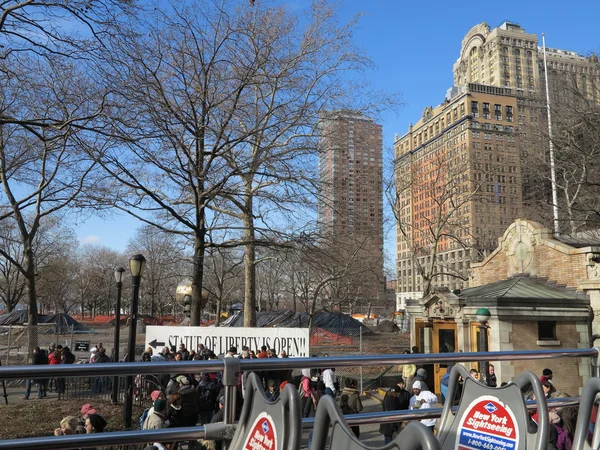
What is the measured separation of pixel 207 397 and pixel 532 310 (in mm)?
11217

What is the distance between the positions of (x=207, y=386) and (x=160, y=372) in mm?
9112

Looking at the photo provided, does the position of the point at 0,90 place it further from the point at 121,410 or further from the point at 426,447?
the point at 426,447

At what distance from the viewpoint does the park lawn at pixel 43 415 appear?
1074cm

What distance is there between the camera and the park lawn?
1074 cm

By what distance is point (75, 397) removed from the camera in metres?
14.9

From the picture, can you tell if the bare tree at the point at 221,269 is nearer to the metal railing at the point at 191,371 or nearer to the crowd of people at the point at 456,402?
the crowd of people at the point at 456,402

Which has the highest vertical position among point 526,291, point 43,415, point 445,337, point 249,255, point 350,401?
point 249,255

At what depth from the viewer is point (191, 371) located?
8.14 ft

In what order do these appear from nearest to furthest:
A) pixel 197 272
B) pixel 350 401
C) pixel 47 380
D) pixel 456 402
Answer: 1. pixel 456 402
2. pixel 350 401
3. pixel 197 272
4. pixel 47 380

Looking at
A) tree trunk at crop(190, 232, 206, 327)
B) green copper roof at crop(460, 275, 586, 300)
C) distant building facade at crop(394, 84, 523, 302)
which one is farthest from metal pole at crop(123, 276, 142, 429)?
distant building facade at crop(394, 84, 523, 302)

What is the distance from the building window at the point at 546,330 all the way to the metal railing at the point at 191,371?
15306 mm

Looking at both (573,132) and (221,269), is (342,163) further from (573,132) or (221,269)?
(221,269)

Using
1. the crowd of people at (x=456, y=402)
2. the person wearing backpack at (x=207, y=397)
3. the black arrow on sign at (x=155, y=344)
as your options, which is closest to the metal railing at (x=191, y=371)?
the crowd of people at (x=456, y=402)

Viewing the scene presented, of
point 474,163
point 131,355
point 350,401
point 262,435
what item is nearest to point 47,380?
point 131,355
